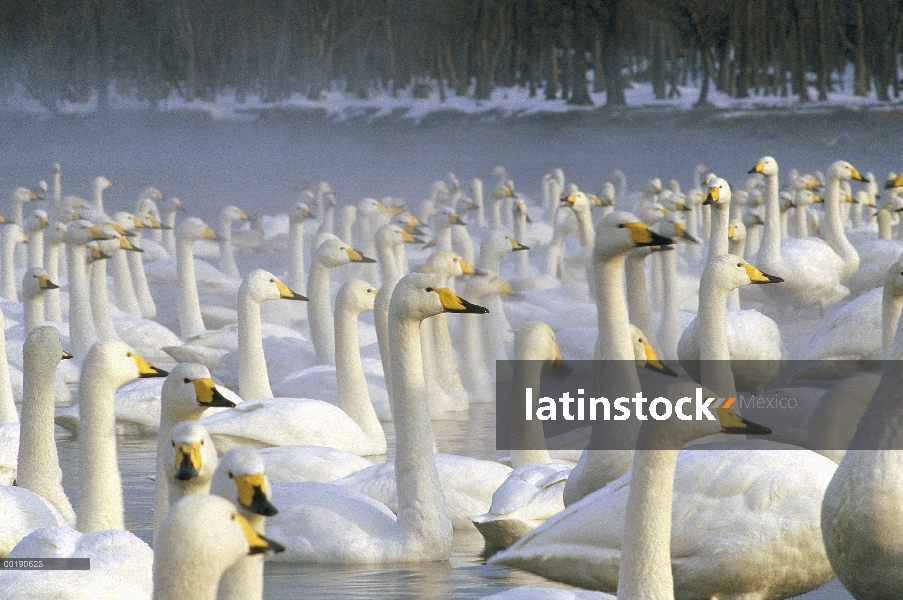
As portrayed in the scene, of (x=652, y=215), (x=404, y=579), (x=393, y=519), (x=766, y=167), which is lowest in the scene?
(x=404, y=579)

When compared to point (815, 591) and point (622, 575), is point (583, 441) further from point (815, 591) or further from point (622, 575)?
point (622, 575)

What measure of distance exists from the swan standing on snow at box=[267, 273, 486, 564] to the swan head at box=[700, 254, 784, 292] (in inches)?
102

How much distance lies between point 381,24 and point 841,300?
43.8 meters

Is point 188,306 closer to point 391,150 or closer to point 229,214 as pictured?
point 229,214

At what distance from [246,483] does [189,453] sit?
0.34 meters

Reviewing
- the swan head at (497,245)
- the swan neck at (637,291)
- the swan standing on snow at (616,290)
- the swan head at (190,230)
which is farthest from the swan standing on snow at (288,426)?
the swan head at (190,230)

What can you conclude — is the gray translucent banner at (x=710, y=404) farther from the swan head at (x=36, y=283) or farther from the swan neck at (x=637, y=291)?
the swan head at (x=36, y=283)

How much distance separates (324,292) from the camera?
12086mm

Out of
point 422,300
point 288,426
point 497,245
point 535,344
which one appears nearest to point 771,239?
point 497,245

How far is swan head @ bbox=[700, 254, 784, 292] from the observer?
8773 mm

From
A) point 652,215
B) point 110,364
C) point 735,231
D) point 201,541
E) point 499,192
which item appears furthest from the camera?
point 499,192

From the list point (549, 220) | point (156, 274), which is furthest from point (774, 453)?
point (549, 220)

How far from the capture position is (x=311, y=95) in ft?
184

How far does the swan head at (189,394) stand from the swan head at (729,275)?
3.94 m
